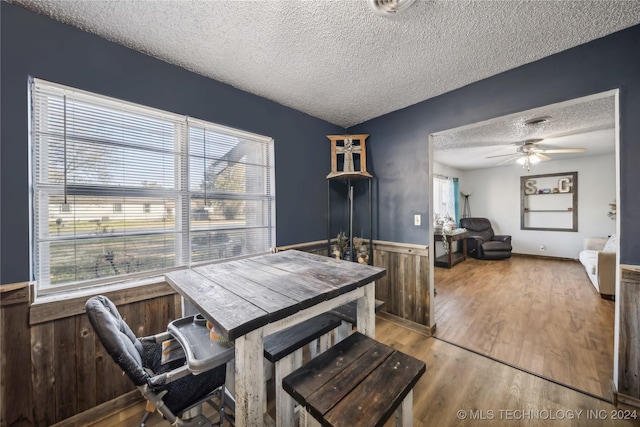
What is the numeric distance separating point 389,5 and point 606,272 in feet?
14.7

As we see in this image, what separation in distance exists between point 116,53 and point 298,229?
81.1 inches

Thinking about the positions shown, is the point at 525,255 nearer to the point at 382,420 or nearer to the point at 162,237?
the point at 382,420

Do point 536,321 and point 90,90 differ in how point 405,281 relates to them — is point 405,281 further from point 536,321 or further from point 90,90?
point 90,90

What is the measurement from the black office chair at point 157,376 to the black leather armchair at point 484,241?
6258 millimetres

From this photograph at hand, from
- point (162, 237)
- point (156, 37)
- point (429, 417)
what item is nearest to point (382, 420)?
point (429, 417)

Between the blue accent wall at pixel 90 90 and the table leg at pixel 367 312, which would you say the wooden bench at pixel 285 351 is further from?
the blue accent wall at pixel 90 90

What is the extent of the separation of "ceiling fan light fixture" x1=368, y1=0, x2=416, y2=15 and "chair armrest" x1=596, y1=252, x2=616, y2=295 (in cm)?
425

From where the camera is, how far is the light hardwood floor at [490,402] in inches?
55.9

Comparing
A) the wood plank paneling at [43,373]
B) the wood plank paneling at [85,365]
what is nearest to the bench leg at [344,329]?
the wood plank paneling at [85,365]

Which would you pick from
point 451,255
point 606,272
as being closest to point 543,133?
point 606,272

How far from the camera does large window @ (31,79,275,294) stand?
1.41m

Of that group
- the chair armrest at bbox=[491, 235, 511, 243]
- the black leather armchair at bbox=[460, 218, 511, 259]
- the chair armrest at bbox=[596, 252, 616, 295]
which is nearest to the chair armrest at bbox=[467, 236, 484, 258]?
the black leather armchair at bbox=[460, 218, 511, 259]

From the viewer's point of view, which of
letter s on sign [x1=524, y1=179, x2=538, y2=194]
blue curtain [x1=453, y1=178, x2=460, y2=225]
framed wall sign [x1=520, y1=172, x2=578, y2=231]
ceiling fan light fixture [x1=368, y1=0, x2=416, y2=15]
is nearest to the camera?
ceiling fan light fixture [x1=368, y1=0, x2=416, y2=15]

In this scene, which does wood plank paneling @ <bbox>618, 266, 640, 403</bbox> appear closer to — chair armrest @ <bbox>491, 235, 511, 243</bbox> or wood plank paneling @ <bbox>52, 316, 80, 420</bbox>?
wood plank paneling @ <bbox>52, 316, 80, 420</bbox>
